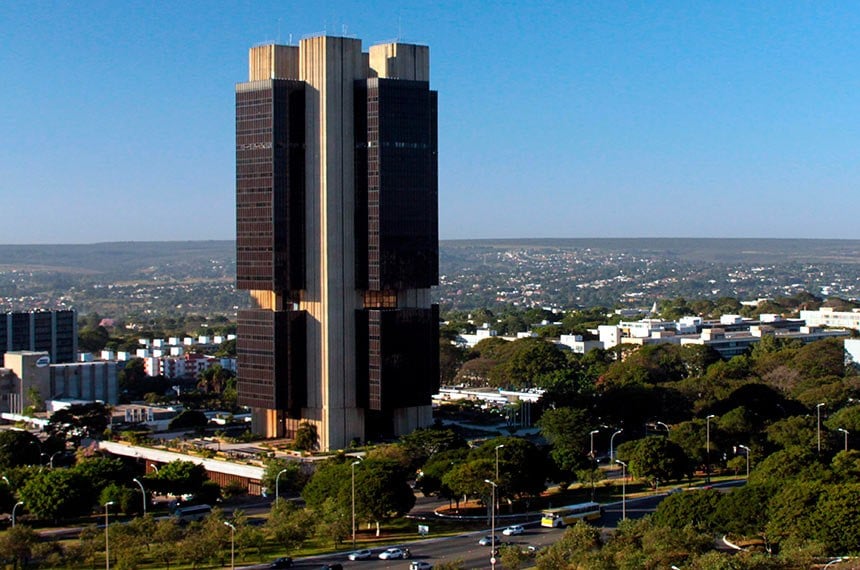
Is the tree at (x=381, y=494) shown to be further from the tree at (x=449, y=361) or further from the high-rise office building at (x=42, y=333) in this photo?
the high-rise office building at (x=42, y=333)

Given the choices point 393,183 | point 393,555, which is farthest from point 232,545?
point 393,183

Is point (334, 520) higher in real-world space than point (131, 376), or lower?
higher

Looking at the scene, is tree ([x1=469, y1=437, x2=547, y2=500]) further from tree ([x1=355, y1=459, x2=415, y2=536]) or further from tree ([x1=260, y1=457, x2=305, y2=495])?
tree ([x1=260, y1=457, x2=305, y2=495])

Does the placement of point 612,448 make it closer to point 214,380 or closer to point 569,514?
point 569,514

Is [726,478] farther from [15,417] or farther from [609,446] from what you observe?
[15,417]

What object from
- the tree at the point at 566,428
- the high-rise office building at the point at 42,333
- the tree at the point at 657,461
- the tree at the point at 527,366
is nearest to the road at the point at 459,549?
the tree at the point at 657,461

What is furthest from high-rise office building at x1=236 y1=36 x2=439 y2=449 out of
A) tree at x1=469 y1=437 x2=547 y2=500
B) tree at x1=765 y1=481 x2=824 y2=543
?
tree at x1=765 y1=481 x2=824 y2=543
